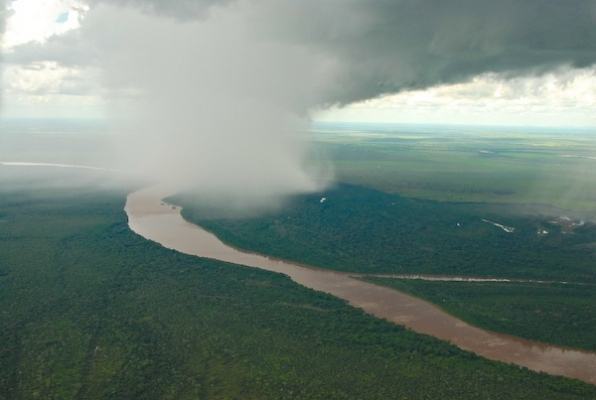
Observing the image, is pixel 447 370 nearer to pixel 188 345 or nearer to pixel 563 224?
pixel 188 345

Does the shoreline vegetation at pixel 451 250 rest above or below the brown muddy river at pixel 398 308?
above

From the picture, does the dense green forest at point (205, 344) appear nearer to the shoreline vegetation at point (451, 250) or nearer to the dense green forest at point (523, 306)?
the dense green forest at point (523, 306)

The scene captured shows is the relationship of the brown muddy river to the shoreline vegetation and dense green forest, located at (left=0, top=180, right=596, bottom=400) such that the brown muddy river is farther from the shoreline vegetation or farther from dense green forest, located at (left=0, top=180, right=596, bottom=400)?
dense green forest, located at (left=0, top=180, right=596, bottom=400)

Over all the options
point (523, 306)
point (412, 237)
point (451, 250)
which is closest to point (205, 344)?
point (523, 306)

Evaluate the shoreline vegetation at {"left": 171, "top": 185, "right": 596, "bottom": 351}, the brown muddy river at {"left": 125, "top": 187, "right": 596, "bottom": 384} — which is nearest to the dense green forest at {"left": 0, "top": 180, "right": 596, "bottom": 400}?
the brown muddy river at {"left": 125, "top": 187, "right": 596, "bottom": 384}

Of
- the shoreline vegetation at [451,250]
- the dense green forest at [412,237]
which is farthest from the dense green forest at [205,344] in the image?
the dense green forest at [412,237]

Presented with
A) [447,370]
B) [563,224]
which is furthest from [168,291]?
[563,224]
